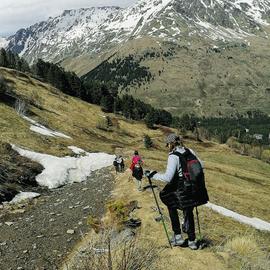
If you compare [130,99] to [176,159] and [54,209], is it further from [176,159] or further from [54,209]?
[176,159]

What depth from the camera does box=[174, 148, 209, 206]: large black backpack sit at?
13430mm

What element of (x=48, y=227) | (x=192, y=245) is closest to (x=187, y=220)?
(x=192, y=245)

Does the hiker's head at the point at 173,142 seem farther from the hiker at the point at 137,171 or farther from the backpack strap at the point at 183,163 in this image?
the hiker at the point at 137,171

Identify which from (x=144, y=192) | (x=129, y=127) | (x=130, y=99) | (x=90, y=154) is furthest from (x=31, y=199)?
(x=130, y=99)

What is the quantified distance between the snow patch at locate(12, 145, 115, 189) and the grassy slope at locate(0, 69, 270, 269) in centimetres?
393

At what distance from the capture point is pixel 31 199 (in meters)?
31.5

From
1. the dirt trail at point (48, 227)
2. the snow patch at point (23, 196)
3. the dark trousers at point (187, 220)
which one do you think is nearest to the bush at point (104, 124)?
the dirt trail at point (48, 227)

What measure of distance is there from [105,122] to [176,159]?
11812 cm

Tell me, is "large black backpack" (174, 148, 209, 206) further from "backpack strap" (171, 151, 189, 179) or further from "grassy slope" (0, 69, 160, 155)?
"grassy slope" (0, 69, 160, 155)

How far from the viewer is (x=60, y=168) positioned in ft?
144

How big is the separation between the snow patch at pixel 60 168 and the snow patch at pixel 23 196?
4.42 metres

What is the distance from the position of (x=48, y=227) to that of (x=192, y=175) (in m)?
11.6

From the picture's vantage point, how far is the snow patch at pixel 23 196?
3024 cm

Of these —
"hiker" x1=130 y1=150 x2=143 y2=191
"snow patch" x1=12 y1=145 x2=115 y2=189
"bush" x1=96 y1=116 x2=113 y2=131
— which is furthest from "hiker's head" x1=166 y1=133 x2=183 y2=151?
"bush" x1=96 y1=116 x2=113 y2=131
